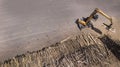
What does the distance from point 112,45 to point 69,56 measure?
3754 millimetres

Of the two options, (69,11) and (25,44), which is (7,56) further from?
(69,11)

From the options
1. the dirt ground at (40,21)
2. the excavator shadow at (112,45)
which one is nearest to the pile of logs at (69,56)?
the excavator shadow at (112,45)

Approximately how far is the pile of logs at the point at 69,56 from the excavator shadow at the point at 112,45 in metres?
0.37

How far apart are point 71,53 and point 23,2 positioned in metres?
8.47

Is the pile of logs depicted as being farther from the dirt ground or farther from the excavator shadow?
the dirt ground

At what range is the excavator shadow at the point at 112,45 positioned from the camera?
55.8 ft

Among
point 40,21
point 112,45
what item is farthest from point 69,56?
point 40,21

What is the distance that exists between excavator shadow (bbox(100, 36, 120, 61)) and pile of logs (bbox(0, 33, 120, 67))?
1.22 ft

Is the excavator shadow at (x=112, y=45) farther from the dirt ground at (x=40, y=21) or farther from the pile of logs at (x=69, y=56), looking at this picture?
the dirt ground at (x=40, y=21)

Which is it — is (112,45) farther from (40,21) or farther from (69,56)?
(40,21)

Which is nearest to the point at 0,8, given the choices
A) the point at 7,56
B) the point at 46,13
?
the point at 46,13

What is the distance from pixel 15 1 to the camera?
22562 mm

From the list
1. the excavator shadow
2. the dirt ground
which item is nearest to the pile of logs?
the excavator shadow

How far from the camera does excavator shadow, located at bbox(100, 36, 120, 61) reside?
1700 cm
